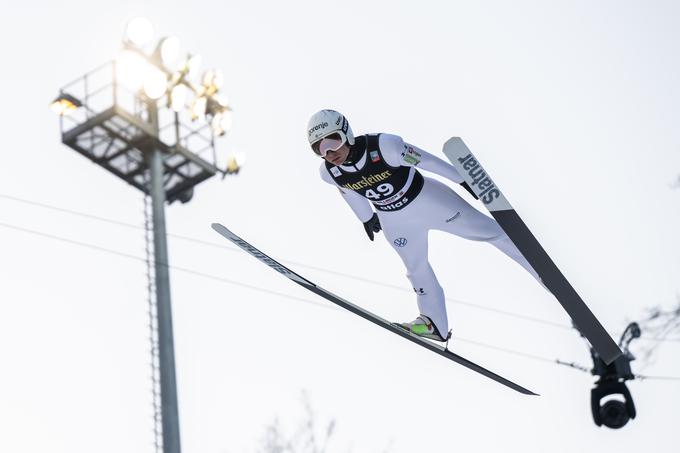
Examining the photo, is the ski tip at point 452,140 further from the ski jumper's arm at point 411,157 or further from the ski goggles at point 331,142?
the ski goggles at point 331,142

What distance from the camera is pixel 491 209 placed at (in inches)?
215

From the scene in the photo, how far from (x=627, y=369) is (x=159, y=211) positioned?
8330 mm

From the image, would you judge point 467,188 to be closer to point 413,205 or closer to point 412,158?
point 412,158

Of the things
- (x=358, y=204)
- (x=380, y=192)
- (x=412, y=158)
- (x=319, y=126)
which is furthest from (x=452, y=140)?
(x=358, y=204)

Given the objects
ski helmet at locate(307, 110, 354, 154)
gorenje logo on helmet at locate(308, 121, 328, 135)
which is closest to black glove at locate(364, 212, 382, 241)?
ski helmet at locate(307, 110, 354, 154)

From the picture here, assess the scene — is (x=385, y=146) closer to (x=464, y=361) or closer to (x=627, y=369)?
(x=464, y=361)

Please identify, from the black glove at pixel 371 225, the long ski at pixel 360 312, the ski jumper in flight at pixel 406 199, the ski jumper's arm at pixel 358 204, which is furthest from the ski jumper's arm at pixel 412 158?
the long ski at pixel 360 312

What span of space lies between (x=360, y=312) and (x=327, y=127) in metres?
1.50

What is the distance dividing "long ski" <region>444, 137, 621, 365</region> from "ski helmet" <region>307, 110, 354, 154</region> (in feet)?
1.82

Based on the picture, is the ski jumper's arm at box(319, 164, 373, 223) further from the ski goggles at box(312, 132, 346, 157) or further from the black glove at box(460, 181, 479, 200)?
the black glove at box(460, 181, 479, 200)

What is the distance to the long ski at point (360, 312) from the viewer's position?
6.34 meters

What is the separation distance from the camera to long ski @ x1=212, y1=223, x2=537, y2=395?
6.34 metres

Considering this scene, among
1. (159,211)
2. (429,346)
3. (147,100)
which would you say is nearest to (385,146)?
(429,346)

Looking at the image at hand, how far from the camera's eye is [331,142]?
18.0 ft
